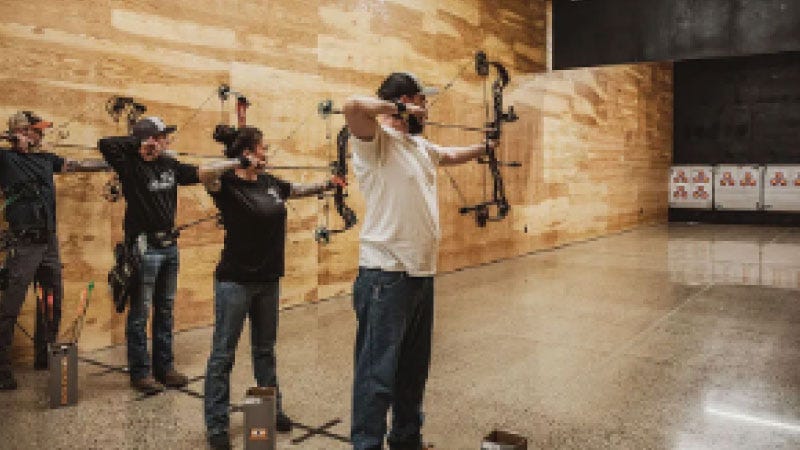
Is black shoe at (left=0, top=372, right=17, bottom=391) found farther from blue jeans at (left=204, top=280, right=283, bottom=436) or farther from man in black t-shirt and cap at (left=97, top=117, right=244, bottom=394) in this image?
blue jeans at (left=204, top=280, right=283, bottom=436)

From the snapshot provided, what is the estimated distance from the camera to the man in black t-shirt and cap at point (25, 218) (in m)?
3.74

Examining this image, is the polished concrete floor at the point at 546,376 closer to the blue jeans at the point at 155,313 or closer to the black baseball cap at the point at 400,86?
the blue jeans at the point at 155,313

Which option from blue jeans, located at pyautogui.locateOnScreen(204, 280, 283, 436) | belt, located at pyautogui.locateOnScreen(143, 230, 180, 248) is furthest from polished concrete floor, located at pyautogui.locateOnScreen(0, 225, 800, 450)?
belt, located at pyautogui.locateOnScreen(143, 230, 180, 248)

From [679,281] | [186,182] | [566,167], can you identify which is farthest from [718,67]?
[186,182]

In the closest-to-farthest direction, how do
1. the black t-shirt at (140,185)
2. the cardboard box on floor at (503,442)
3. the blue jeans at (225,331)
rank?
the cardboard box on floor at (503,442), the blue jeans at (225,331), the black t-shirt at (140,185)

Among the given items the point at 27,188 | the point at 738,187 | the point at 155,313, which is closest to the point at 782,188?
the point at 738,187

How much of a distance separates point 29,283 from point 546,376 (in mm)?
3110

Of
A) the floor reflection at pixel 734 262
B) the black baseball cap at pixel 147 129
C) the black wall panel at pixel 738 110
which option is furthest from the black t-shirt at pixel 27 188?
the black wall panel at pixel 738 110

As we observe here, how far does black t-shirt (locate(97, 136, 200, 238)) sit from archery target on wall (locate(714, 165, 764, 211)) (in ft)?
42.9

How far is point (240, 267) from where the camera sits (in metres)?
2.82

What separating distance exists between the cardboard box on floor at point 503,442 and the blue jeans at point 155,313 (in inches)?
89.1

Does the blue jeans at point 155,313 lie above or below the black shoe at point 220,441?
above

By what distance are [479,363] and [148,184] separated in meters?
2.28

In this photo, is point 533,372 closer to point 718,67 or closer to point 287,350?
point 287,350
